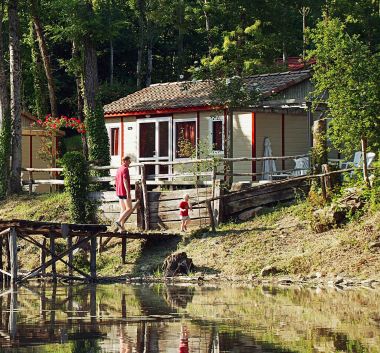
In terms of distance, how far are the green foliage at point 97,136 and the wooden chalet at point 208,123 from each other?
1254 millimetres

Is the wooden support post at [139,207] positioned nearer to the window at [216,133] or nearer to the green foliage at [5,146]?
the window at [216,133]

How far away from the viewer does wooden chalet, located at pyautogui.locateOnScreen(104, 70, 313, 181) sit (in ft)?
135

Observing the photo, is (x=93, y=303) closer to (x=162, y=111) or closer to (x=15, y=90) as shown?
(x=162, y=111)

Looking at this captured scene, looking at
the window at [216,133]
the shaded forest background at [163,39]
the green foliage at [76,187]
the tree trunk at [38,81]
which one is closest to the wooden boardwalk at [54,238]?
the green foliage at [76,187]

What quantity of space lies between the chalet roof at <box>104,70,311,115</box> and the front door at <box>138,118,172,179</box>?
0.63 meters

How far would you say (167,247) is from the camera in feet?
110

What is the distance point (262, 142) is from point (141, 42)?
81.5ft

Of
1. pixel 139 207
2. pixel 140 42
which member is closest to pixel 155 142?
pixel 139 207

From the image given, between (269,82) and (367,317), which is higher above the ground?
(269,82)

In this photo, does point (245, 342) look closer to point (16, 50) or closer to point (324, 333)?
point (324, 333)

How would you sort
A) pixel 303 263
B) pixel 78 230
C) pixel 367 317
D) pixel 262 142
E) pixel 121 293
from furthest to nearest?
pixel 262 142 < pixel 78 230 < pixel 303 263 < pixel 121 293 < pixel 367 317

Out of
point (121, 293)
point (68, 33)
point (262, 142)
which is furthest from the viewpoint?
point (68, 33)

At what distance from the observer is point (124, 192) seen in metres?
34.2

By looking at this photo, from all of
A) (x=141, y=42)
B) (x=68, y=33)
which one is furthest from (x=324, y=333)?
(x=141, y=42)
